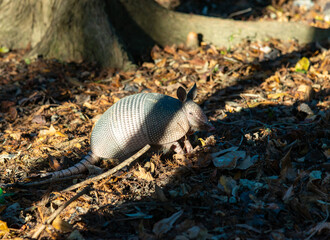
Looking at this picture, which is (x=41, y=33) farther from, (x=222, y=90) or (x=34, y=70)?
(x=222, y=90)

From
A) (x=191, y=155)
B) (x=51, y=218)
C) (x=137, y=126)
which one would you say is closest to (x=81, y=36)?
(x=137, y=126)

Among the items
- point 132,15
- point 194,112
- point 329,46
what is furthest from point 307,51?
point 194,112

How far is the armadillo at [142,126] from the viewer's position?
347 cm

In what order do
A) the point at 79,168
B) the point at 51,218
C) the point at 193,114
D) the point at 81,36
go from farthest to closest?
the point at 81,36 → the point at 193,114 → the point at 79,168 → the point at 51,218

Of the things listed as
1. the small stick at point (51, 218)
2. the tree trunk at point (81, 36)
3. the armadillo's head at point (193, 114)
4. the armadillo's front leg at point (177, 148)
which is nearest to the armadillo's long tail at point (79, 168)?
the small stick at point (51, 218)

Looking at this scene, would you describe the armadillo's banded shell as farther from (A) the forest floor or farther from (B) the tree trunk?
(B) the tree trunk

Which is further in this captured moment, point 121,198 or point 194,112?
point 194,112

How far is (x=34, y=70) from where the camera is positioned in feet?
19.0

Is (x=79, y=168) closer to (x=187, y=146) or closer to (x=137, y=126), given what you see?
(x=137, y=126)

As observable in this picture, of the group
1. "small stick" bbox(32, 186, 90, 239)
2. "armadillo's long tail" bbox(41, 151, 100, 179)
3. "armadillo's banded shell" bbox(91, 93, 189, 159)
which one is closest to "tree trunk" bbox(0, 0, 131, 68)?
"armadillo's banded shell" bbox(91, 93, 189, 159)

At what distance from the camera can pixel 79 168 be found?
3430 mm

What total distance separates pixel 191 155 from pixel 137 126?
0.68 m

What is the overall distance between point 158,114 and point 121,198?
102cm

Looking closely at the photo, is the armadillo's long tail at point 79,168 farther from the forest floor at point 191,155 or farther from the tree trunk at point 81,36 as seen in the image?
the tree trunk at point 81,36
